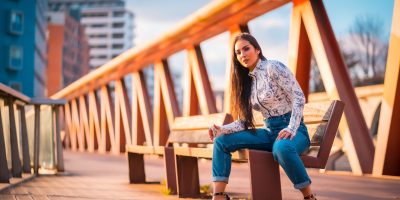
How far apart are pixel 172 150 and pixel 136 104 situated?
49.5 ft

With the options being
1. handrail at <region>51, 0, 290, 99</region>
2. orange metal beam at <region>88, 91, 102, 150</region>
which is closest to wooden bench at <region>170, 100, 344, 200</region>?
handrail at <region>51, 0, 290, 99</region>

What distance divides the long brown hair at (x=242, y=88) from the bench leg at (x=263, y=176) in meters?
0.40

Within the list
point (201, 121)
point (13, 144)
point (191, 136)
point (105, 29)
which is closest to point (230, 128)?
point (201, 121)

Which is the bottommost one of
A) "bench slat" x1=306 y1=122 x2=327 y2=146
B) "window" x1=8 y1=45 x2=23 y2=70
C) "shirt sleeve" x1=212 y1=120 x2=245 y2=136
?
"bench slat" x1=306 y1=122 x2=327 y2=146

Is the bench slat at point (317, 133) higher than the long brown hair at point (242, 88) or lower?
lower

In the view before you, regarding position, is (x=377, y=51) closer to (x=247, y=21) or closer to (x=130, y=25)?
(x=247, y=21)

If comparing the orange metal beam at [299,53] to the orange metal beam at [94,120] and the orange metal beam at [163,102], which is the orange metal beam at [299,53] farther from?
the orange metal beam at [94,120]

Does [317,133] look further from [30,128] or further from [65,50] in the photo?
[65,50]

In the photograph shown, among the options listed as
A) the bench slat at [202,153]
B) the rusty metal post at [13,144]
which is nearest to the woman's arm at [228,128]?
the bench slat at [202,153]

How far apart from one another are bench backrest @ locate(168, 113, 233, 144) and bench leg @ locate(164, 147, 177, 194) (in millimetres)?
167

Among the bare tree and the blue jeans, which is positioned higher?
the bare tree

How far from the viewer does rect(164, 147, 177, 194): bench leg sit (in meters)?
6.05

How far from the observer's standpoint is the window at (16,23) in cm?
4366

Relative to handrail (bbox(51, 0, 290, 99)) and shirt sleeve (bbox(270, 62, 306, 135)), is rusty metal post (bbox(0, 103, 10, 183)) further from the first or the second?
handrail (bbox(51, 0, 290, 99))
